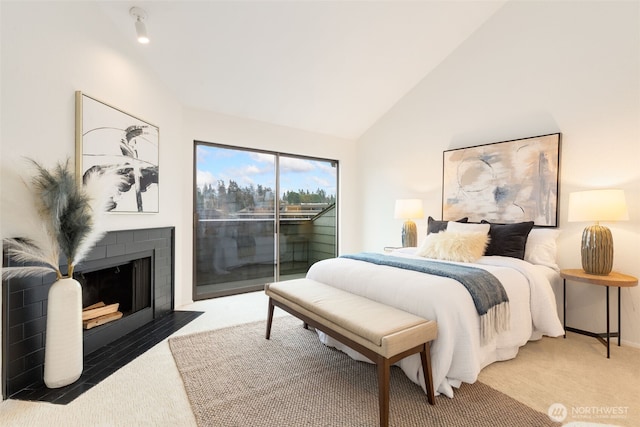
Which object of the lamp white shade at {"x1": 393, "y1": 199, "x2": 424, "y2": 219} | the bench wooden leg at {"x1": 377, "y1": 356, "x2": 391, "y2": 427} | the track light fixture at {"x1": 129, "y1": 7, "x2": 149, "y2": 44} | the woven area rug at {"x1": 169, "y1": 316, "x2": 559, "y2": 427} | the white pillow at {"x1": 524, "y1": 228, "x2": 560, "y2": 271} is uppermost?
the track light fixture at {"x1": 129, "y1": 7, "x2": 149, "y2": 44}

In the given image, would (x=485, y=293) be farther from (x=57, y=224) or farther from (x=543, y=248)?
(x=57, y=224)

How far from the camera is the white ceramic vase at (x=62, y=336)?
1.92 meters

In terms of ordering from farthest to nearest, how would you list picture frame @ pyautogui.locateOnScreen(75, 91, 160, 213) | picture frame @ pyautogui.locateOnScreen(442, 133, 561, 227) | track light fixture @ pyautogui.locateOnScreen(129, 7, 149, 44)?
picture frame @ pyautogui.locateOnScreen(442, 133, 561, 227) → track light fixture @ pyautogui.locateOnScreen(129, 7, 149, 44) → picture frame @ pyautogui.locateOnScreen(75, 91, 160, 213)

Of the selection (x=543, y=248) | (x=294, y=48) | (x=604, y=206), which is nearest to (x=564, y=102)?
(x=604, y=206)

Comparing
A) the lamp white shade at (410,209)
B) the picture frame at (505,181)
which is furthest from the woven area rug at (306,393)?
the lamp white shade at (410,209)

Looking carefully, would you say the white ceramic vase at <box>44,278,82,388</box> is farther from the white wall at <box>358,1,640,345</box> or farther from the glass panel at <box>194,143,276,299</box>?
the white wall at <box>358,1,640,345</box>

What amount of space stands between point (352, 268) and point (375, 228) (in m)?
2.53

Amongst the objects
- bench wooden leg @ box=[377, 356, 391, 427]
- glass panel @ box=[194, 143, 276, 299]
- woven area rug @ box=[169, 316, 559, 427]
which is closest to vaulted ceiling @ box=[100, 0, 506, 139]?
glass panel @ box=[194, 143, 276, 299]

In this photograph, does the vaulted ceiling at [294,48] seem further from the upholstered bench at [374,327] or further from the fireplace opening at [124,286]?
the upholstered bench at [374,327]

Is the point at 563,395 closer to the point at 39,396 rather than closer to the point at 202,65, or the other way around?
the point at 39,396

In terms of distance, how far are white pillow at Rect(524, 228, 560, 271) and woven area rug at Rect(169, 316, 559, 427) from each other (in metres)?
1.55

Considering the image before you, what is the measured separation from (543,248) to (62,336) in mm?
3915

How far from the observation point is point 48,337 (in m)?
1.92

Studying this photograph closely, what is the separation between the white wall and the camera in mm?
2619
